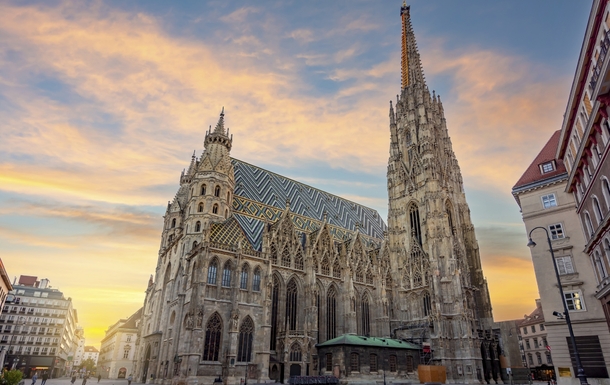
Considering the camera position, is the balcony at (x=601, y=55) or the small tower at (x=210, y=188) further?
the small tower at (x=210, y=188)

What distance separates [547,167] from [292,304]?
1197 inches

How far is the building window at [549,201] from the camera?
1226 inches

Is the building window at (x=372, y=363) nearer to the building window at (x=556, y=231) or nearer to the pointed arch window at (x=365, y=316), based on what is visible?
the pointed arch window at (x=365, y=316)

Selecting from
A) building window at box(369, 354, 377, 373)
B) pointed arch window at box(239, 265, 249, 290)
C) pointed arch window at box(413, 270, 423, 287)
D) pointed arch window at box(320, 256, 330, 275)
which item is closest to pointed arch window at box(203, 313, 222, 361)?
pointed arch window at box(239, 265, 249, 290)

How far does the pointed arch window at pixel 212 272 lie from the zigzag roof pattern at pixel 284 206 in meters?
6.45

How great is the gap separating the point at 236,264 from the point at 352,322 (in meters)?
17.4

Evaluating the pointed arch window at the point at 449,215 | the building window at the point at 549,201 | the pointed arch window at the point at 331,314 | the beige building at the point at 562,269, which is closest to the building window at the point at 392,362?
the pointed arch window at the point at 331,314

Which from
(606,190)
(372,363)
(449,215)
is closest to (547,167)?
(606,190)

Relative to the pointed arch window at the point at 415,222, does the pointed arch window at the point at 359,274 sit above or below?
below

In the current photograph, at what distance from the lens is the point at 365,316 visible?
51750 millimetres

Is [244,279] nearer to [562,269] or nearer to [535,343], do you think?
[562,269]

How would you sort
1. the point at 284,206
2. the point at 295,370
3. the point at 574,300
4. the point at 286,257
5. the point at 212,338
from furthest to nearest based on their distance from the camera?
the point at 284,206 < the point at 286,257 < the point at 295,370 < the point at 212,338 < the point at 574,300

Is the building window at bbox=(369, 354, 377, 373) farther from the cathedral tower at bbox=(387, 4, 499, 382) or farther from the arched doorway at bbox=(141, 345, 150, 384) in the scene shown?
the arched doorway at bbox=(141, 345, 150, 384)

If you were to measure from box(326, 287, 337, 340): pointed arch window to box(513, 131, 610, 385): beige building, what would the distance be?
81.4ft
